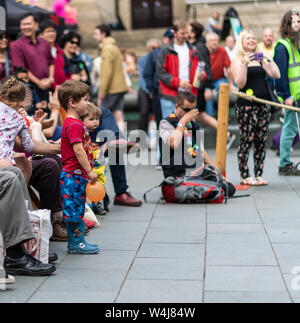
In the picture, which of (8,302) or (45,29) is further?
(45,29)

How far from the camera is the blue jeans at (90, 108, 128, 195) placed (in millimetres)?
7055

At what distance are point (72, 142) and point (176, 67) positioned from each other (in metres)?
4.42

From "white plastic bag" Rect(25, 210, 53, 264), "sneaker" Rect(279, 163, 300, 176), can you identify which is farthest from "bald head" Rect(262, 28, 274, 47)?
"white plastic bag" Rect(25, 210, 53, 264)

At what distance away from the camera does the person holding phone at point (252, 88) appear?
805 cm

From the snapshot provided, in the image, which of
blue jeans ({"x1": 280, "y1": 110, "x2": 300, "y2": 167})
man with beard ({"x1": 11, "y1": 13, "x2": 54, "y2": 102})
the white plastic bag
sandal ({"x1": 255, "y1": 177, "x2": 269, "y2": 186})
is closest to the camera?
the white plastic bag

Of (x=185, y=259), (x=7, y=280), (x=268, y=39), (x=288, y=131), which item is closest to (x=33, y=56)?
(x=288, y=131)

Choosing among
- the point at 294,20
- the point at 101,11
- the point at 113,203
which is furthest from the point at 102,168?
the point at 101,11

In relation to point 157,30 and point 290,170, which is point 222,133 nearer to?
point 290,170

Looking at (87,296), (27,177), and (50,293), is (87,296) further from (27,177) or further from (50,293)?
(27,177)

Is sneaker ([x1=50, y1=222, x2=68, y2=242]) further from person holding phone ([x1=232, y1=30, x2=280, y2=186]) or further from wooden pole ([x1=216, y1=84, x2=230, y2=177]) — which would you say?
person holding phone ([x1=232, y1=30, x2=280, y2=186])

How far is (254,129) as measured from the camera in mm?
8266

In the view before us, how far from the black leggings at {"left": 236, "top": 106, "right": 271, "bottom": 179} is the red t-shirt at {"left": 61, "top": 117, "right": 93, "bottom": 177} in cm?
321

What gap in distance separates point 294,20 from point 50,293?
509 cm

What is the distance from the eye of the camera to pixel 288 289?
4.38 metres
